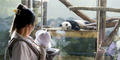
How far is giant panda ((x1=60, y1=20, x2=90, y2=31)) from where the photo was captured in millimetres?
1436

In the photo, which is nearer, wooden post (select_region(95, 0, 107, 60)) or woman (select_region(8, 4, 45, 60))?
woman (select_region(8, 4, 45, 60))

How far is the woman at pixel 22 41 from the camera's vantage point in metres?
0.73

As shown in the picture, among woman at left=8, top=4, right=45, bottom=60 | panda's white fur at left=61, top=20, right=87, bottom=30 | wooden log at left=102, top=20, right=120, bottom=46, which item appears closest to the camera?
woman at left=8, top=4, right=45, bottom=60

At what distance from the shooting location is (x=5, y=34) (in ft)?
5.08

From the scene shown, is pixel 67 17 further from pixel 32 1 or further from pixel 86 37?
pixel 32 1

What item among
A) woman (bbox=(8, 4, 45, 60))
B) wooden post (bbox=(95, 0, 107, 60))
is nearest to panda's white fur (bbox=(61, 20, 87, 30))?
wooden post (bbox=(95, 0, 107, 60))

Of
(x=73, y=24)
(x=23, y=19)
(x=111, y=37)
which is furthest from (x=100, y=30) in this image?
(x=23, y=19)

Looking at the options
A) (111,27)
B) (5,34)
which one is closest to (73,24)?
(111,27)

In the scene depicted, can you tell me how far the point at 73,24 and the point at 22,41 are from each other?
2.51ft

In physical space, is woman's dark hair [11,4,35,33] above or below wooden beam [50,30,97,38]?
above

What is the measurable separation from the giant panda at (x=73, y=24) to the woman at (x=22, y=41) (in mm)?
651

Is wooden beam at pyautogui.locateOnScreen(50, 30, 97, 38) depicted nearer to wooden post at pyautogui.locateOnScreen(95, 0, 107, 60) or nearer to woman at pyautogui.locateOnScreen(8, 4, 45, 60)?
wooden post at pyautogui.locateOnScreen(95, 0, 107, 60)

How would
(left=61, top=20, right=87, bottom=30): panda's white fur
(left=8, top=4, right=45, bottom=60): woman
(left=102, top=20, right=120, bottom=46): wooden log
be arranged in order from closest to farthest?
(left=8, top=4, right=45, bottom=60): woman, (left=102, top=20, right=120, bottom=46): wooden log, (left=61, top=20, right=87, bottom=30): panda's white fur

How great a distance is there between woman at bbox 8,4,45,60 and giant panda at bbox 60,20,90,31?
25.6 inches
